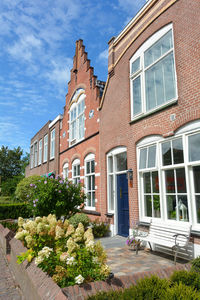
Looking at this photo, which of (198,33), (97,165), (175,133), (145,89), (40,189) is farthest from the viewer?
(97,165)

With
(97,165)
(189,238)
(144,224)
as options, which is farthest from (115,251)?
(97,165)

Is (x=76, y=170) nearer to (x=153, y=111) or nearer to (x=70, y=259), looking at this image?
(x=153, y=111)

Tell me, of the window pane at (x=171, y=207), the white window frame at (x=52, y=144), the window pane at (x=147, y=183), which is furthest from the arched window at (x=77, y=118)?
the window pane at (x=171, y=207)

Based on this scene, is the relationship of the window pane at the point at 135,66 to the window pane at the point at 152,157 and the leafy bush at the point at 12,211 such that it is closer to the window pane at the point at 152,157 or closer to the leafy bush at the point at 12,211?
the window pane at the point at 152,157

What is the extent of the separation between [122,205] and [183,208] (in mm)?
3203

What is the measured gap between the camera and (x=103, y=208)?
32.3 ft

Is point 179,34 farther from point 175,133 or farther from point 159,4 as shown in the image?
point 175,133

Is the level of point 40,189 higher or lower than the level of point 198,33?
lower

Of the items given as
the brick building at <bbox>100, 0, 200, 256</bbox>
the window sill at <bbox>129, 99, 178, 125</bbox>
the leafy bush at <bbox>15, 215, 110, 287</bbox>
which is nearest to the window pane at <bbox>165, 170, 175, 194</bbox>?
the brick building at <bbox>100, 0, 200, 256</bbox>

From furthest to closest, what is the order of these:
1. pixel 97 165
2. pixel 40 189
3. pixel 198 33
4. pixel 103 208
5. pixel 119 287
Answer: pixel 97 165, pixel 103 208, pixel 40 189, pixel 198 33, pixel 119 287

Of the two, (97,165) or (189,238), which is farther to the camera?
(97,165)

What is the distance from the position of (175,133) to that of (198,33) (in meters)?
2.62

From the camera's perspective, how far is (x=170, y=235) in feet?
19.0

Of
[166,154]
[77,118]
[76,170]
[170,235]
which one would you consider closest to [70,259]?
[170,235]
